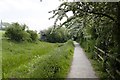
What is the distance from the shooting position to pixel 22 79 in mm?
8180

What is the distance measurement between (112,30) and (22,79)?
2.78 m

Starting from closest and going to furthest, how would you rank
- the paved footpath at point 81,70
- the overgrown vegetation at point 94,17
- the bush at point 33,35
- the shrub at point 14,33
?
the overgrown vegetation at point 94,17
the paved footpath at point 81,70
the shrub at point 14,33
the bush at point 33,35

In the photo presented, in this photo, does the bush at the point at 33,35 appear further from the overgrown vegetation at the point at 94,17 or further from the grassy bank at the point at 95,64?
the overgrown vegetation at the point at 94,17

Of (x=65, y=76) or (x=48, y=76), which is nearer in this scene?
(x=48, y=76)

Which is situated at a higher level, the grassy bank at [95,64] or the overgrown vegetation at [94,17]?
the overgrown vegetation at [94,17]

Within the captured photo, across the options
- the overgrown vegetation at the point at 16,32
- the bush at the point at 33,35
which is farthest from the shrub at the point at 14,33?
the bush at the point at 33,35

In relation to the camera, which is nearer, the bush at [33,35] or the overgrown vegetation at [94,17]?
the overgrown vegetation at [94,17]

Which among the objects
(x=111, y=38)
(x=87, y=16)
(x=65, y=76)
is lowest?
(x=65, y=76)

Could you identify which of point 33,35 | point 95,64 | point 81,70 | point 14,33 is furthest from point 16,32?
point 81,70

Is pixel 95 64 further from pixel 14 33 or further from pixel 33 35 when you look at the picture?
pixel 33 35

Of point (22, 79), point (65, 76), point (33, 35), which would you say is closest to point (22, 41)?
point (33, 35)

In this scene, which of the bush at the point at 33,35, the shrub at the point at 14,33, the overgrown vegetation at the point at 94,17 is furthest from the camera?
the bush at the point at 33,35

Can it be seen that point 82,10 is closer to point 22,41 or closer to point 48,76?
point 48,76

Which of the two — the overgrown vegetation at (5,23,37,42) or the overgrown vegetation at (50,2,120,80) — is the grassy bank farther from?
the overgrown vegetation at (5,23,37,42)
